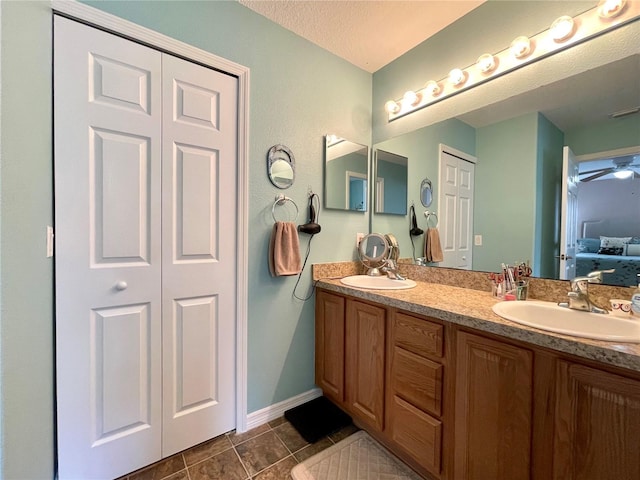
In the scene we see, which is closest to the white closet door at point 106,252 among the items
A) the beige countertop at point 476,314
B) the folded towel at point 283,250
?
the folded towel at point 283,250

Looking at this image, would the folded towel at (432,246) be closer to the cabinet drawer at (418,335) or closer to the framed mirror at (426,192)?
the framed mirror at (426,192)

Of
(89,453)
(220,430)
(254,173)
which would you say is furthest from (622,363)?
(89,453)

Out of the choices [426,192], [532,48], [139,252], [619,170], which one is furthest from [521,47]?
[139,252]

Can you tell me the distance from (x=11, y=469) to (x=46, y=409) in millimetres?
369

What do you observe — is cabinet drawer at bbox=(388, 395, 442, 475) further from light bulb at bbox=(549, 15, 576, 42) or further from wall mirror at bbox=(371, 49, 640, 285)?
light bulb at bbox=(549, 15, 576, 42)

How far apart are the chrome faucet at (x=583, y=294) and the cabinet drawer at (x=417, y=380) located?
594 mm

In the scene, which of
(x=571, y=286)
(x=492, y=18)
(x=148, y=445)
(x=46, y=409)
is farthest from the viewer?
(x=492, y=18)

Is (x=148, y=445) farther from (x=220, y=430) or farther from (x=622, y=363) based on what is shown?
(x=622, y=363)

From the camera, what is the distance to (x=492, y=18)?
4.60 feet

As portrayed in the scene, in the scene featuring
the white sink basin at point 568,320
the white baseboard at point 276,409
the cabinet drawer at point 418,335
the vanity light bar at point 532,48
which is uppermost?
the vanity light bar at point 532,48

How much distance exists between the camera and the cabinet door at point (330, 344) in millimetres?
1594

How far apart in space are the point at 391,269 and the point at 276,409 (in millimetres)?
1183

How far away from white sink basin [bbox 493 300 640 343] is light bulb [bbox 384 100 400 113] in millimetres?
1470

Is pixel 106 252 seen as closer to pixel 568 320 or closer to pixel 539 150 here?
pixel 568 320
